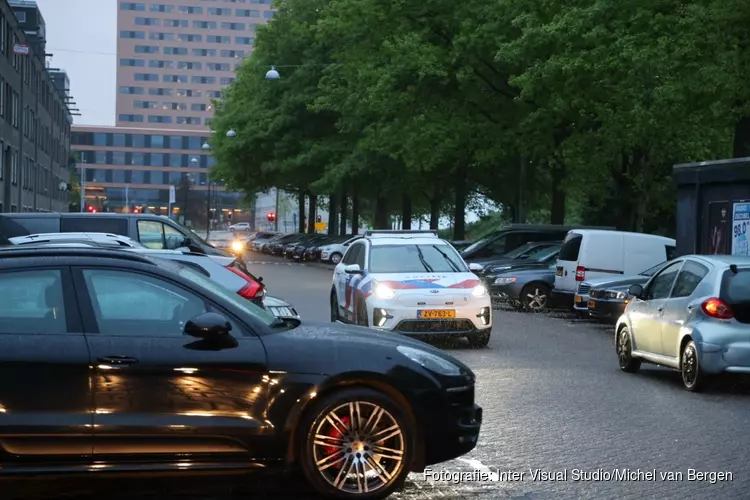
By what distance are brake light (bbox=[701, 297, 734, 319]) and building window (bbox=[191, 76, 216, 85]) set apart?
17338 cm

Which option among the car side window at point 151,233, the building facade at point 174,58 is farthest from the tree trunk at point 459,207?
the building facade at point 174,58

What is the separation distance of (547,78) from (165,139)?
Answer: 466ft

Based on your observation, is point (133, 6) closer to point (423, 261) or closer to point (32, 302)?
point (423, 261)

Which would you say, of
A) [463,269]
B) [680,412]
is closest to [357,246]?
[463,269]

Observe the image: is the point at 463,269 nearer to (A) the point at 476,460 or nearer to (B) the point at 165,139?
(A) the point at 476,460

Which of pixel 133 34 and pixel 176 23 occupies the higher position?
pixel 176 23

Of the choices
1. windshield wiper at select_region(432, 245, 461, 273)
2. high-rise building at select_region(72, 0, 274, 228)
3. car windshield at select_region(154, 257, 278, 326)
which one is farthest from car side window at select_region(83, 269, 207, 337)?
high-rise building at select_region(72, 0, 274, 228)

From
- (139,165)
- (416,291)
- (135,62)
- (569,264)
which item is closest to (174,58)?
(135,62)

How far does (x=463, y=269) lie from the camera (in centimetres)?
1770

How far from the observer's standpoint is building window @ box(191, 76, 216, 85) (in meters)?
181

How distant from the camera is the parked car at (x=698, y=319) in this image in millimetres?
12188

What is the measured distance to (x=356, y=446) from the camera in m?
6.94

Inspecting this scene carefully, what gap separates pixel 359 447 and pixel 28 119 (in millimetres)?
71711

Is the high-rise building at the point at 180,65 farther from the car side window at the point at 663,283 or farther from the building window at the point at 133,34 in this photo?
the car side window at the point at 663,283
